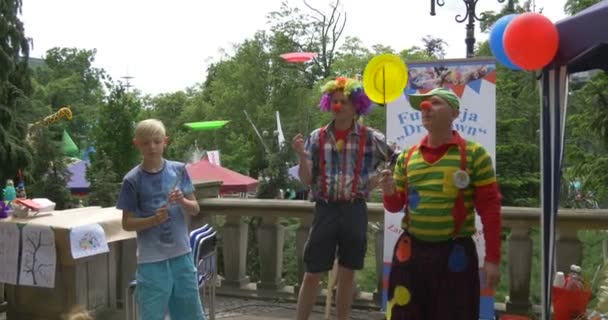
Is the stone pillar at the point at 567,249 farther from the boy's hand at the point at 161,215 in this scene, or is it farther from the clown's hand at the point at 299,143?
the boy's hand at the point at 161,215

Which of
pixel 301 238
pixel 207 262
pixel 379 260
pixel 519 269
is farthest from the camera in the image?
pixel 301 238

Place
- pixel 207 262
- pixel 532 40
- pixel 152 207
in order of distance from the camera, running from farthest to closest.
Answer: pixel 207 262 → pixel 152 207 → pixel 532 40

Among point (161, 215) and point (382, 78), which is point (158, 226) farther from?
point (382, 78)

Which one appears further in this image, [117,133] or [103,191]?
[117,133]

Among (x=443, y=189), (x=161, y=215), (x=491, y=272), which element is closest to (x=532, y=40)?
(x=443, y=189)

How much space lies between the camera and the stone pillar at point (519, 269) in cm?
459

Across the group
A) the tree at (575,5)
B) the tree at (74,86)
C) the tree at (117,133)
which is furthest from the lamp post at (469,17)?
the tree at (74,86)

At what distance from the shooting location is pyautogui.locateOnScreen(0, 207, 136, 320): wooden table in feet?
13.6

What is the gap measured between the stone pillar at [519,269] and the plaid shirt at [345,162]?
1.49 meters

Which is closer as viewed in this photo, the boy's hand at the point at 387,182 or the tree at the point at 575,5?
the boy's hand at the point at 387,182

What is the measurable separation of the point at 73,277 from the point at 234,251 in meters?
1.50

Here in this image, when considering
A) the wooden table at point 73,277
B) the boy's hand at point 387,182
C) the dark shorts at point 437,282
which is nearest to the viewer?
the dark shorts at point 437,282

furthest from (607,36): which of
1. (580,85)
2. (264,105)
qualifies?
(264,105)

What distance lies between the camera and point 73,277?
171 inches
